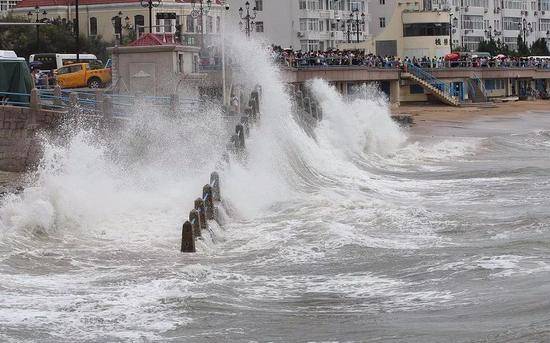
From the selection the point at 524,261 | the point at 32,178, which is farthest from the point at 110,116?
the point at 524,261

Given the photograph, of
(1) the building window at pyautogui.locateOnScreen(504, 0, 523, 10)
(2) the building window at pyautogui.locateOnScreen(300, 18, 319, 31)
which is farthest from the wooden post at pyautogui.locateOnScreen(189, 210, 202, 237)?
(1) the building window at pyautogui.locateOnScreen(504, 0, 523, 10)

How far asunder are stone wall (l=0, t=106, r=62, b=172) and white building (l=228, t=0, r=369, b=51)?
2344 inches

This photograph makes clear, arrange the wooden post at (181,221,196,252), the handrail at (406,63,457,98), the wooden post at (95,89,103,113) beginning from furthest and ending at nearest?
the handrail at (406,63,457,98) < the wooden post at (95,89,103,113) < the wooden post at (181,221,196,252)

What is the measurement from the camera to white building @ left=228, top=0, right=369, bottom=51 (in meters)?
94.8

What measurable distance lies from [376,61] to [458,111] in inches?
208

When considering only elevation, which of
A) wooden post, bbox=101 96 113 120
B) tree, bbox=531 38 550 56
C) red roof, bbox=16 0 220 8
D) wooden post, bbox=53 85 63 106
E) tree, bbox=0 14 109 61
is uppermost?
red roof, bbox=16 0 220 8

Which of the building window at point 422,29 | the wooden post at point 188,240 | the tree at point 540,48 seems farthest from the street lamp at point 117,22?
the wooden post at point 188,240

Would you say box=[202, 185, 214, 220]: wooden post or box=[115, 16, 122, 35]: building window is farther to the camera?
box=[115, 16, 122, 35]: building window

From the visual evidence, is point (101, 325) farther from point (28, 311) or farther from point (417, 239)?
point (417, 239)

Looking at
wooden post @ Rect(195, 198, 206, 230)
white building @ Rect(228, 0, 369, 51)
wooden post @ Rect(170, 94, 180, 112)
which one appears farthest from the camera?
white building @ Rect(228, 0, 369, 51)

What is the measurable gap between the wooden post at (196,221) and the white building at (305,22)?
233ft

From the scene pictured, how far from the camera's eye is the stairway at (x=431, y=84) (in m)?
71.6

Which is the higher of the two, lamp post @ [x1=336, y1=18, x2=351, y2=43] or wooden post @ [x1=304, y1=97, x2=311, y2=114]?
lamp post @ [x1=336, y1=18, x2=351, y2=43]

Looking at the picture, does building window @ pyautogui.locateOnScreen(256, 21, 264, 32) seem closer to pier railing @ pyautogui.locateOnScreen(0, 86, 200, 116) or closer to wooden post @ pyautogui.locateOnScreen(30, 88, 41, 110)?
pier railing @ pyautogui.locateOnScreen(0, 86, 200, 116)
